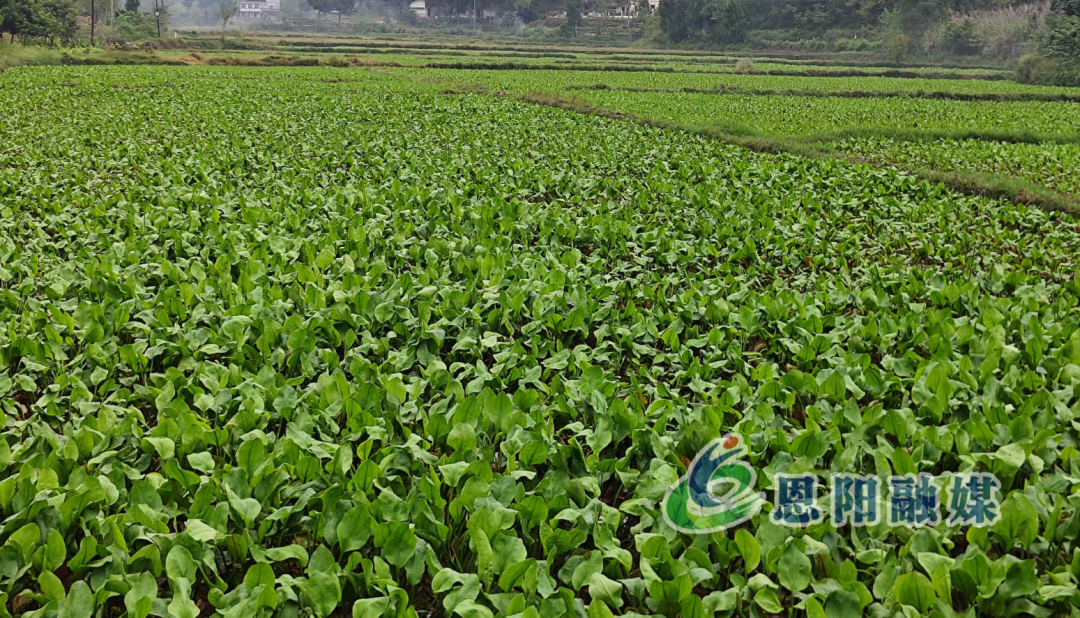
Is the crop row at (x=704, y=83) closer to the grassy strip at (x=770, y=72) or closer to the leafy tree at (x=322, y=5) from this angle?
the grassy strip at (x=770, y=72)

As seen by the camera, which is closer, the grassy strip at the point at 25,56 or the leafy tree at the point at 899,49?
the grassy strip at the point at 25,56

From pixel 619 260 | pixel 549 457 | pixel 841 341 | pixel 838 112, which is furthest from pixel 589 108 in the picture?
pixel 549 457

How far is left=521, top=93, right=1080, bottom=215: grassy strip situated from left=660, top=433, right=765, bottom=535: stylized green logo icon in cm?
854

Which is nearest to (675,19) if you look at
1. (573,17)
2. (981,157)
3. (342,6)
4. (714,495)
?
(573,17)

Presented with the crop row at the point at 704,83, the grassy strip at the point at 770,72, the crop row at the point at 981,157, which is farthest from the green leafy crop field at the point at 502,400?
the grassy strip at the point at 770,72

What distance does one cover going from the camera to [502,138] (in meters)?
13.8

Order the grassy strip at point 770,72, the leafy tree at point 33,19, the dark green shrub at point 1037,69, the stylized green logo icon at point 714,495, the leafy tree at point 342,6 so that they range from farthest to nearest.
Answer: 1. the leafy tree at point 342,6
2. the grassy strip at point 770,72
3. the leafy tree at point 33,19
4. the dark green shrub at point 1037,69
5. the stylized green logo icon at point 714,495

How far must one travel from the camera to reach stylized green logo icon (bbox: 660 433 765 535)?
2408 millimetres

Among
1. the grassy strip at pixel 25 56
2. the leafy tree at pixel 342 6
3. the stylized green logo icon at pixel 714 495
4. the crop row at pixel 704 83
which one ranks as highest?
the leafy tree at pixel 342 6

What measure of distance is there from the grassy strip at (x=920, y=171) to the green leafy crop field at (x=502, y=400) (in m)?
1.89

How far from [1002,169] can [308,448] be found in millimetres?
13421

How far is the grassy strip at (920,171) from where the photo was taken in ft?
31.7

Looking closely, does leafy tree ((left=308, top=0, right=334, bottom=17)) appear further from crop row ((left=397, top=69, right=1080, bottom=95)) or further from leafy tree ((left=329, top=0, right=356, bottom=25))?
crop row ((left=397, top=69, right=1080, bottom=95))

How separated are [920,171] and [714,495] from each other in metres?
11.0
